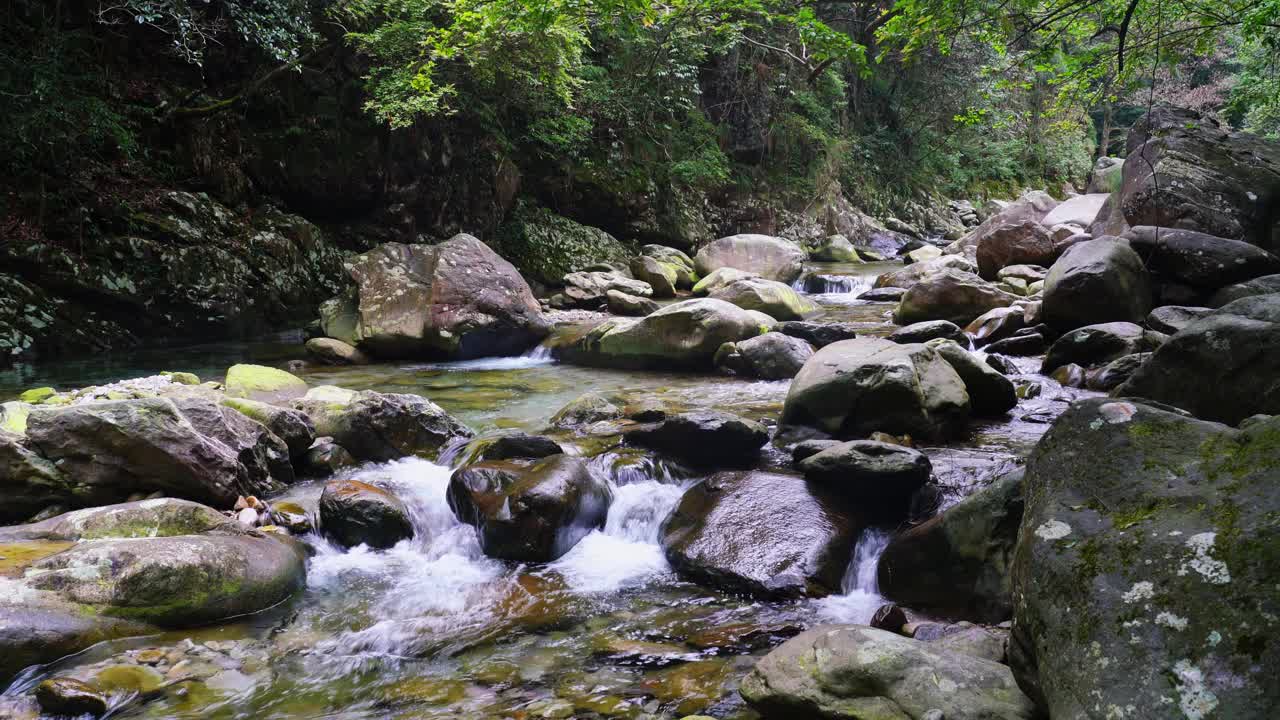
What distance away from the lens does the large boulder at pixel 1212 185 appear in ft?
29.8

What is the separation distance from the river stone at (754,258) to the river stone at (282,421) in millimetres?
10443

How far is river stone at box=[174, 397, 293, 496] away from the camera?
506cm

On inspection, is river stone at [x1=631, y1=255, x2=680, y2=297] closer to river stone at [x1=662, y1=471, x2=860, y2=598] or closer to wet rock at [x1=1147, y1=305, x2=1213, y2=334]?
wet rock at [x1=1147, y1=305, x2=1213, y2=334]

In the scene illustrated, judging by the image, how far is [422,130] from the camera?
13.6m

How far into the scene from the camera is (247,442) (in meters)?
5.25

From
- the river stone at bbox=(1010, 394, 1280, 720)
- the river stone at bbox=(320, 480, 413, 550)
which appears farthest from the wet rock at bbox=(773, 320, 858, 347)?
the river stone at bbox=(1010, 394, 1280, 720)

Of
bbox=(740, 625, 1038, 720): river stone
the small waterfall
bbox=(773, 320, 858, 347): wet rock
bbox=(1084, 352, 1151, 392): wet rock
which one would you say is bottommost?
the small waterfall

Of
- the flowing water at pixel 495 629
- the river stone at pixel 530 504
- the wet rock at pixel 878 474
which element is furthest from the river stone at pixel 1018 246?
the river stone at pixel 530 504

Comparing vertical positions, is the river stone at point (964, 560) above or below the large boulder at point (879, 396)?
below

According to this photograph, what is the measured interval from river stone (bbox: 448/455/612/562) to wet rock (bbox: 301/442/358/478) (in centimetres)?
136

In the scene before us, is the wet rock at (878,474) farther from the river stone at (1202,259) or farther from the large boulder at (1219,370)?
the river stone at (1202,259)

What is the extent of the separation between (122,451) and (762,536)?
13.2ft

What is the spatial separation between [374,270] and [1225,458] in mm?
9449

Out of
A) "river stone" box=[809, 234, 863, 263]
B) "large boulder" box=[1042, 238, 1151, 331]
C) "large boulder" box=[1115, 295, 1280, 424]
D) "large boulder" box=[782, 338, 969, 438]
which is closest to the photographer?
"large boulder" box=[1115, 295, 1280, 424]
